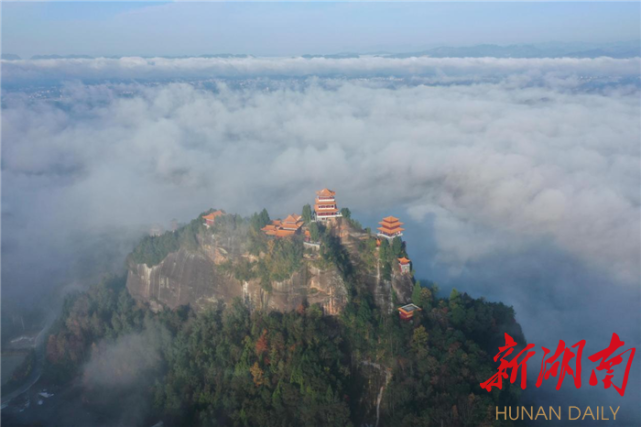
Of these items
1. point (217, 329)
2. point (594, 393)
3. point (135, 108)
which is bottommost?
point (594, 393)

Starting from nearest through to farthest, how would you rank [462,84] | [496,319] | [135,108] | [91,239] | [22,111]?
[496,319] → [91,239] → [22,111] → [135,108] → [462,84]

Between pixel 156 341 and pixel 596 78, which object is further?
pixel 596 78

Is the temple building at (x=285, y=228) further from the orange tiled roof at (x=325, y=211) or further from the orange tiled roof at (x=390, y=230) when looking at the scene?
the orange tiled roof at (x=390, y=230)

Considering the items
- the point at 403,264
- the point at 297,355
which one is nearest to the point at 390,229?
the point at 403,264

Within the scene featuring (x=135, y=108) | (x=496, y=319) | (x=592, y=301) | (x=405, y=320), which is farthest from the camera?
(x=135, y=108)

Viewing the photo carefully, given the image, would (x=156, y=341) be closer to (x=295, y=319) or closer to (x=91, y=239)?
(x=295, y=319)

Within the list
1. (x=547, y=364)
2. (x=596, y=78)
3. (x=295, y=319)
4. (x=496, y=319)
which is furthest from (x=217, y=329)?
(x=596, y=78)

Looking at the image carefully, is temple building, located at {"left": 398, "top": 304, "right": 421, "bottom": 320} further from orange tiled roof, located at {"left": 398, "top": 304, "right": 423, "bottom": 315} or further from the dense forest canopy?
the dense forest canopy

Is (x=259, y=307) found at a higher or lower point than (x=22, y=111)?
lower
